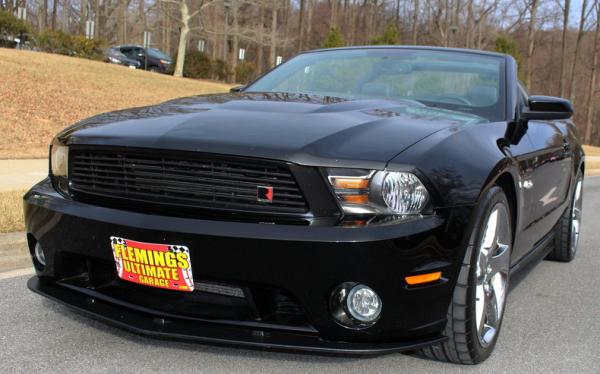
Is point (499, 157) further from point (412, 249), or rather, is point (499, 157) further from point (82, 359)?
point (82, 359)

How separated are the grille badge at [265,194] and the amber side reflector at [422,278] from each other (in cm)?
60

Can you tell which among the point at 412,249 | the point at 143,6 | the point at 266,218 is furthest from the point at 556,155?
the point at 143,6

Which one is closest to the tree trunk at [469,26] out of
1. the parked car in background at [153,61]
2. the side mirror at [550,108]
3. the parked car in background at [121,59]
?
the parked car in background at [153,61]

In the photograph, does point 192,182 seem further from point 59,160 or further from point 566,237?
point 566,237

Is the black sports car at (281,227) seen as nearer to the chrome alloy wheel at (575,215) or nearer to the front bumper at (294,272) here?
the front bumper at (294,272)

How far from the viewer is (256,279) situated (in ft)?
8.25

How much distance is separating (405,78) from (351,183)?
1.82m

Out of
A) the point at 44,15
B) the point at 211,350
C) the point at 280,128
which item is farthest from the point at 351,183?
the point at 44,15

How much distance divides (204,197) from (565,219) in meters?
3.57

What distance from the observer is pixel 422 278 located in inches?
101

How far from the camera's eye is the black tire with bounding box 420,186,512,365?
Answer: 2770mm

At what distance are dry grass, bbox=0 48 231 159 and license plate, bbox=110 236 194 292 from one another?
8104mm

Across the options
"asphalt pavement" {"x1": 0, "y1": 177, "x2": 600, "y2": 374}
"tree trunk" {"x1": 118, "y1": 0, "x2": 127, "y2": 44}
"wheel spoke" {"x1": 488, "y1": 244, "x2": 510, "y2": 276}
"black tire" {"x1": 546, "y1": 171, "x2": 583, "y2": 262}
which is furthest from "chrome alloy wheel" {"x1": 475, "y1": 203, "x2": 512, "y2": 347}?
"tree trunk" {"x1": 118, "y1": 0, "x2": 127, "y2": 44}

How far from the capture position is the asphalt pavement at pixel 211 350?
116 inches
